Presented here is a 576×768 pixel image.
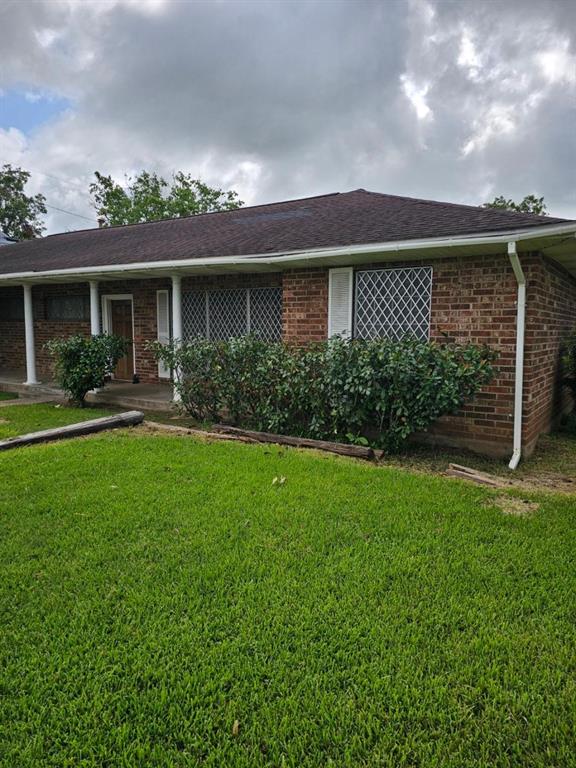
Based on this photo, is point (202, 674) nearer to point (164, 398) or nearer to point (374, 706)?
point (374, 706)

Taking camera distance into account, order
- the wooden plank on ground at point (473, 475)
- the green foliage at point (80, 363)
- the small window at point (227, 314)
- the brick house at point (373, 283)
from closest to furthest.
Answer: the wooden plank on ground at point (473, 475) < the brick house at point (373, 283) < the green foliage at point (80, 363) < the small window at point (227, 314)

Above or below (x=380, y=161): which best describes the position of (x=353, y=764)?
below

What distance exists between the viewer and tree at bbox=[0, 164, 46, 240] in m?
38.3

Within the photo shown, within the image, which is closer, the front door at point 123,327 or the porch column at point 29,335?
the porch column at point 29,335

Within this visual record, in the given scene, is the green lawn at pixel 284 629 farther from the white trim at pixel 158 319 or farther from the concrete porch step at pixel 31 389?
the concrete porch step at pixel 31 389

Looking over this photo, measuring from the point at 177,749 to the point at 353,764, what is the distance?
624mm

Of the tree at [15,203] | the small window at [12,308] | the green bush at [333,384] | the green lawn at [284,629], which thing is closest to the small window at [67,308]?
the small window at [12,308]

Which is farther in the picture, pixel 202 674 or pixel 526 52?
pixel 526 52

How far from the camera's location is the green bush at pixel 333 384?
5.53 m

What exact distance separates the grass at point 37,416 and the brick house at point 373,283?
187 cm

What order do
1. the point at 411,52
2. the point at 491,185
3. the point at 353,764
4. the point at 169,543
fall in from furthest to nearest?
the point at 491,185
the point at 411,52
the point at 169,543
the point at 353,764

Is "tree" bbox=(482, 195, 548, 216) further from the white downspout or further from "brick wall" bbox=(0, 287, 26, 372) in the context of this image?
the white downspout

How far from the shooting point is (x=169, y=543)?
3385mm

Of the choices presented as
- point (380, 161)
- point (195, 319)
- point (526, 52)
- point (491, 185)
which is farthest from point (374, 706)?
point (491, 185)
